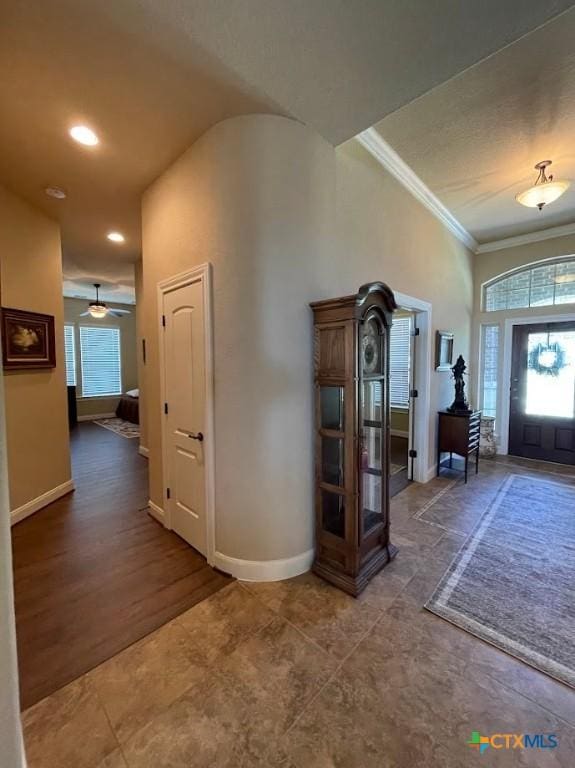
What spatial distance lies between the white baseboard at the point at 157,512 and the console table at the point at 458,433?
131 inches

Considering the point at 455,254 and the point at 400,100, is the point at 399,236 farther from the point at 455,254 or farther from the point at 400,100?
the point at 455,254

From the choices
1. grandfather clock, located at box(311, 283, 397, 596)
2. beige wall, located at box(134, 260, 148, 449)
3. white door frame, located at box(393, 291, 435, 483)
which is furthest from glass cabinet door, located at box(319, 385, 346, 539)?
beige wall, located at box(134, 260, 148, 449)

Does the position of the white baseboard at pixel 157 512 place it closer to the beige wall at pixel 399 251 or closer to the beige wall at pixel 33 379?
the beige wall at pixel 33 379

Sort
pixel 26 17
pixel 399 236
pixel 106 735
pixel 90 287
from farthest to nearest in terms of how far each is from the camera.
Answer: pixel 90 287 < pixel 399 236 < pixel 26 17 < pixel 106 735

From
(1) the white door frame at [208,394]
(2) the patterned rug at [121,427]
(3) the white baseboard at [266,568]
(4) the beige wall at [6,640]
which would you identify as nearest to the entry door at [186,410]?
(1) the white door frame at [208,394]

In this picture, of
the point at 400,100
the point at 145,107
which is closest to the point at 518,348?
the point at 400,100

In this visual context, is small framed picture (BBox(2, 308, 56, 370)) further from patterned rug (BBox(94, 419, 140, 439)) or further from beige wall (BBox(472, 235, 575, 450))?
beige wall (BBox(472, 235, 575, 450))

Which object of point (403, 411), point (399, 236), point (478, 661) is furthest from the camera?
point (403, 411)

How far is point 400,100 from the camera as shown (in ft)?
6.35

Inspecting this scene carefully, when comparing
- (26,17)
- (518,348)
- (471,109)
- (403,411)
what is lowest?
(403,411)

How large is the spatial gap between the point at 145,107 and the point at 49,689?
3132 millimetres

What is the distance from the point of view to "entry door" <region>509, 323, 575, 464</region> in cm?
445

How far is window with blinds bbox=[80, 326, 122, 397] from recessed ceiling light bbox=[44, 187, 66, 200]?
19.1ft

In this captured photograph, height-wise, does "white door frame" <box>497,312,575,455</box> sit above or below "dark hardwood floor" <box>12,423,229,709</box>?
above
